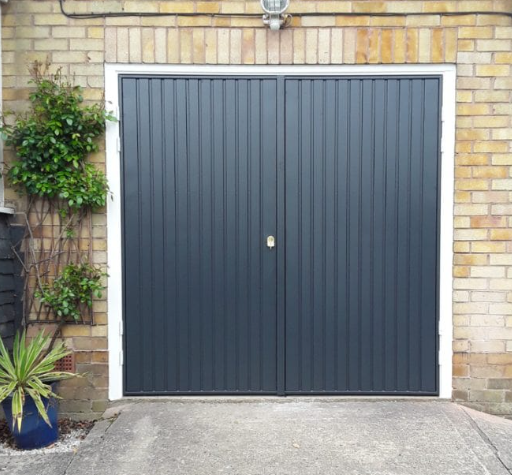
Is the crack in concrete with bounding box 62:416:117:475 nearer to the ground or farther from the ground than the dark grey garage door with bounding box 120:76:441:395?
nearer to the ground

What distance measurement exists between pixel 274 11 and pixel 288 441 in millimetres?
2999

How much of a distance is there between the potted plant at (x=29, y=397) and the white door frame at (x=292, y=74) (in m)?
0.60

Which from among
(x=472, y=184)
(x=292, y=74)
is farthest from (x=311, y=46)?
(x=472, y=184)

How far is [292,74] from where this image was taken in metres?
3.83

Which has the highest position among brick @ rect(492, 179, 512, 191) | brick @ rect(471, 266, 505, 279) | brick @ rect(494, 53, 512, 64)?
brick @ rect(494, 53, 512, 64)

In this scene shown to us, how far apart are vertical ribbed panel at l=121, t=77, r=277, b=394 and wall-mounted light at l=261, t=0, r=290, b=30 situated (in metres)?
0.40

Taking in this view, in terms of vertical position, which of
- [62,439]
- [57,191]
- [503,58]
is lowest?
[62,439]

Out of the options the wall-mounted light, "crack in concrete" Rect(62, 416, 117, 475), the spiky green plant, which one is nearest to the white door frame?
the wall-mounted light

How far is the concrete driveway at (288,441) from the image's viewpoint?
3008 millimetres

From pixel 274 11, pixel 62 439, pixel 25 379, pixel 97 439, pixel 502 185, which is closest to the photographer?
pixel 25 379

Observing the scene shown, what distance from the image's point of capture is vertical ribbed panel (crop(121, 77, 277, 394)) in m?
3.86

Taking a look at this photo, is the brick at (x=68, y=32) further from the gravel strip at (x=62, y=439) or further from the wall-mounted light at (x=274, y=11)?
the gravel strip at (x=62, y=439)

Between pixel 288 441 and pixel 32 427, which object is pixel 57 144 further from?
pixel 288 441

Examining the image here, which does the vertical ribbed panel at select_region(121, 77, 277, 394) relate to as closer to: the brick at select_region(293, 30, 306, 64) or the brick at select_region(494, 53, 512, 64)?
the brick at select_region(293, 30, 306, 64)
